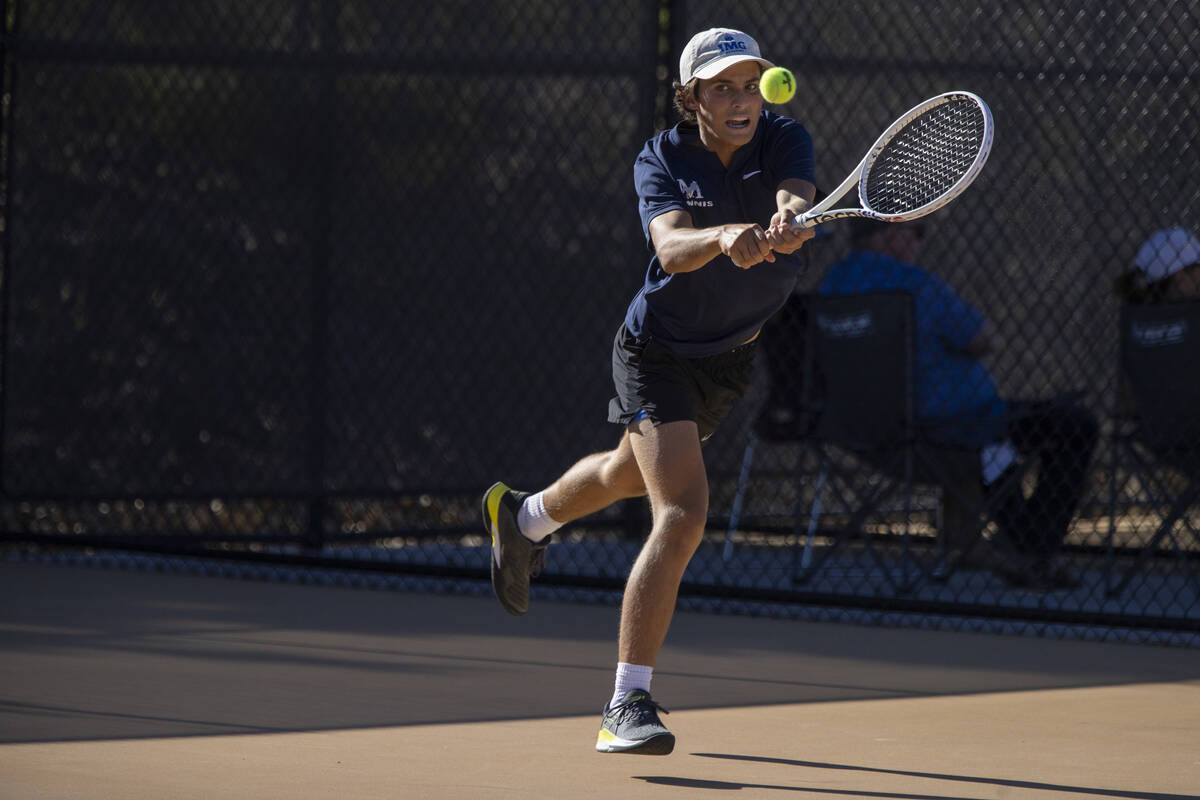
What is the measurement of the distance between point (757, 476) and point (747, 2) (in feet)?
6.65

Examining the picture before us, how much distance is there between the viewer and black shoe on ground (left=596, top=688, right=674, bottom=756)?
12.4 feet

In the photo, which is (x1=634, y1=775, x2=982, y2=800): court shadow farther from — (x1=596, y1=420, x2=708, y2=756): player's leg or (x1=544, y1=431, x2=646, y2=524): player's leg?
(x1=544, y1=431, x2=646, y2=524): player's leg

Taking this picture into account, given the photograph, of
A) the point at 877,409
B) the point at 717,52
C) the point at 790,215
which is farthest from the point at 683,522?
the point at 877,409

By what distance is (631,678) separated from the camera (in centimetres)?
390

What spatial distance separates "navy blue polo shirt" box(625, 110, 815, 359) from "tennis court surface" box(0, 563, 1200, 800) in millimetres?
985

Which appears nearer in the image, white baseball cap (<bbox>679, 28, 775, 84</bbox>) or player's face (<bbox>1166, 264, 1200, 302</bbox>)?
white baseball cap (<bbox>679, 28, 775, 84</bbox>)

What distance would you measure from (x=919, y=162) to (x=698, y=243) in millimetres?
525

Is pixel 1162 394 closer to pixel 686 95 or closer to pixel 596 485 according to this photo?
pixel 596 485

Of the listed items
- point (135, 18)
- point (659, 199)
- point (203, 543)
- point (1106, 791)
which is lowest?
point (1106, 791)

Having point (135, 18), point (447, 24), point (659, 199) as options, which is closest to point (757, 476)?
point (447, 24)

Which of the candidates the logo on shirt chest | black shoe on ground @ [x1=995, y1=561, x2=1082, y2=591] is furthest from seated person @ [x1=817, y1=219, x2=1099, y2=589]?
the logo on shirt chest

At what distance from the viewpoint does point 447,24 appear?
7285mm

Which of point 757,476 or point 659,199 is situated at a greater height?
point 757,476

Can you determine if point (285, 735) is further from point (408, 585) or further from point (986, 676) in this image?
point (408, 585)
